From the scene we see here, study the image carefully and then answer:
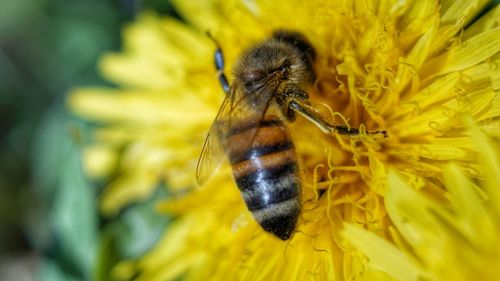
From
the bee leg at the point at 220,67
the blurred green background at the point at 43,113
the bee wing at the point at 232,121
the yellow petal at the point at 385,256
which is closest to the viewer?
the yellow petal at the point at 385,256

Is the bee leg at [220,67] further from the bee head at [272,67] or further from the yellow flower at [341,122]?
the bee head at [272,67]

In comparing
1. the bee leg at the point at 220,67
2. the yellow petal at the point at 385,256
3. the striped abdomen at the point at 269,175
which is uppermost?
the bee leg at the point at 220,67

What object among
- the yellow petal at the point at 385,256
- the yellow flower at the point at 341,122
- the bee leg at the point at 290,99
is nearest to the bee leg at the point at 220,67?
the yellow flower at the point at 341,122

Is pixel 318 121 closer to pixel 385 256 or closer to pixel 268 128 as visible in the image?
pixel 268 128

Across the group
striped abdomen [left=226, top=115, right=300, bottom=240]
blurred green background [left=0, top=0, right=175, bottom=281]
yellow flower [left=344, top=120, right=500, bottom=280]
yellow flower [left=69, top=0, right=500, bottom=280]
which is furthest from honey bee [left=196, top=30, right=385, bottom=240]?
blurred green background [left=0, top=0, right=175, bottom=281]

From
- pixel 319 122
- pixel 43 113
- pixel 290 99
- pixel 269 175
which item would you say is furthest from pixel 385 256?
pixel 43 113

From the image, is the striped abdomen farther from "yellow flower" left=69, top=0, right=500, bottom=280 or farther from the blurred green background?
the blurred green background

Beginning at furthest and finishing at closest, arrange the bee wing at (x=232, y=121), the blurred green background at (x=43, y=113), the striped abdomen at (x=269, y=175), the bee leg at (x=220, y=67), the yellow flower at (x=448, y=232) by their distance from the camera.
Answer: the blurred green background at (x=43, y=113) → the bee leg at (x=220, y=67) → the bee wing at (x=232, y=121) → the striped abdomen at (x=269, y=175) → the yellow flower at (x=448, y=232)
